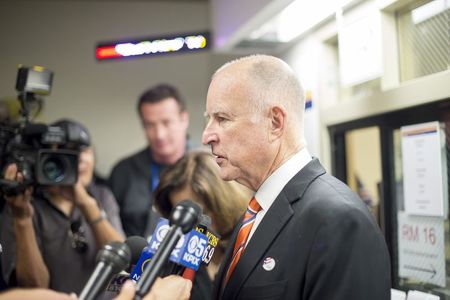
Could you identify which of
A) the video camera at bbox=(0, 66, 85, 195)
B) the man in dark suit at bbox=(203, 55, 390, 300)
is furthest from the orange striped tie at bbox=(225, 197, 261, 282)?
the video camera at bbox=(0, 66, 85, 195)

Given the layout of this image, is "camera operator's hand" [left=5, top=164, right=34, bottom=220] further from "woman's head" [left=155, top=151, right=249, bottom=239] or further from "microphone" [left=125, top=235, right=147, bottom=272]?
"microphone" [left=125, top=235, right=147, bottom=272]

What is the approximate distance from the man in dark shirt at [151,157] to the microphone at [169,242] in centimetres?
189

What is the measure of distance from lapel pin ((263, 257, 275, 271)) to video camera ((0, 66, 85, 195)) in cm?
111

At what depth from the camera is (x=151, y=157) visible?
127 inches

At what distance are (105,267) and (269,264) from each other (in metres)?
0.48

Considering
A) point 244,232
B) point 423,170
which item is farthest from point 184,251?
point 423,170

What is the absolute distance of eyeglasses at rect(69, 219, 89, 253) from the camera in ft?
7.88

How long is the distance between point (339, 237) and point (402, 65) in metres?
1.14

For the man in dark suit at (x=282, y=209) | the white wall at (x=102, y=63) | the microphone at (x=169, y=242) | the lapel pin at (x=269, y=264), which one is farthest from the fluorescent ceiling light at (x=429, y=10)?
the white wall at (x=102, y=63)

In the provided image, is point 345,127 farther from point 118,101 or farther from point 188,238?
point 118,101

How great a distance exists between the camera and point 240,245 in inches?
60.8

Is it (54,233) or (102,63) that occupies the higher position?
(102,63)

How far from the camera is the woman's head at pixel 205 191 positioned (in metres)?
2.01

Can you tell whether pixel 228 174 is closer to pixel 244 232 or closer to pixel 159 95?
pixel 244 232
